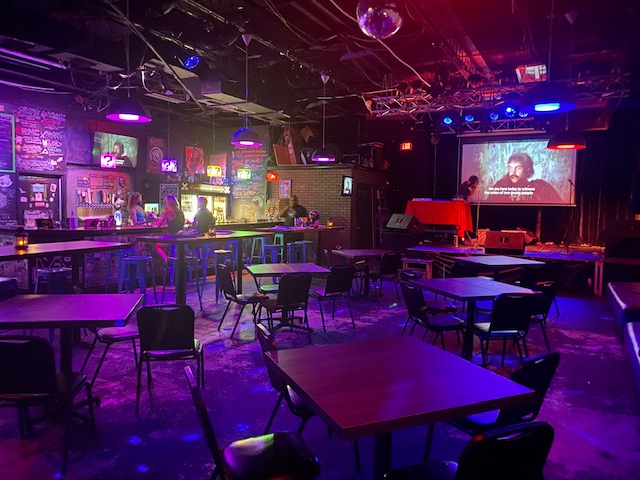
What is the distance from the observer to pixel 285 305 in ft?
16.7

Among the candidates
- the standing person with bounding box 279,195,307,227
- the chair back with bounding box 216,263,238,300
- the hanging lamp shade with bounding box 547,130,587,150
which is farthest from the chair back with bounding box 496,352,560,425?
the standing person with bounding box 279,195,307,227

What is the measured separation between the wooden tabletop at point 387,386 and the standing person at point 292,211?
29.1ft

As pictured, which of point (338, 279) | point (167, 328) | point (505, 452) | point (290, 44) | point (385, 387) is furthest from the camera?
point (290, 44)

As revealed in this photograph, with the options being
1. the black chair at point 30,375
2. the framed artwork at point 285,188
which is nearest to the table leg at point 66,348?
the black chair at point 30,375

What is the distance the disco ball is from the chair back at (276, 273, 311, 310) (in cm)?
247

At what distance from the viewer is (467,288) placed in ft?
14.7

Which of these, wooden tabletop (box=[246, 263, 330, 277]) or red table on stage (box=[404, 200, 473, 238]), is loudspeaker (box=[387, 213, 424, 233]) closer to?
red table on stage (box=[404, 200, 473, 238])

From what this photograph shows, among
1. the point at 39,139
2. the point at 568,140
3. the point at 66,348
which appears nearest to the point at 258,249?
the point at 39,139

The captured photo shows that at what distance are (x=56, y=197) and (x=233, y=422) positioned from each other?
7.66 metres

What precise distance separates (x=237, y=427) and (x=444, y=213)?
8194 millimetres

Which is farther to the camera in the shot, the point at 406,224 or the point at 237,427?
the point at 406,224

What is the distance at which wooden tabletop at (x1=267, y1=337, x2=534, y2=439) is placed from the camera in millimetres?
1776

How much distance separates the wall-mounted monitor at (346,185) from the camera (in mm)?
11477

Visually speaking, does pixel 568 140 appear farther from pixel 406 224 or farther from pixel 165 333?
pixel 165 333
